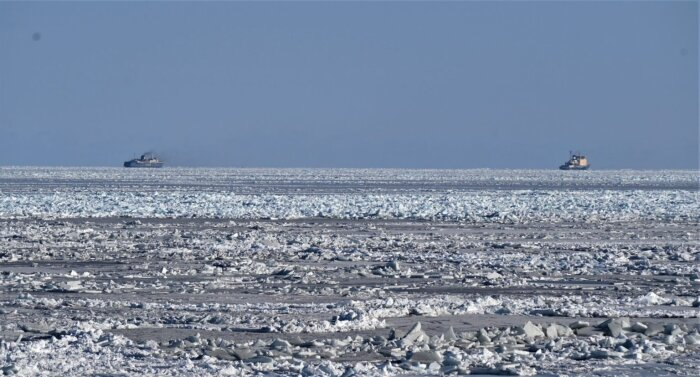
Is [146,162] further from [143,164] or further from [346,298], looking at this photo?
[346,298]

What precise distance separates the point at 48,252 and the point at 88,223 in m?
7.06

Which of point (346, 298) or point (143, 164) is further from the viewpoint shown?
point (143, 164)

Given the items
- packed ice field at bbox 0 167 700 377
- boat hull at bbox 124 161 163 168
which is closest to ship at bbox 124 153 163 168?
boat hull at bbox 124 161 163 168

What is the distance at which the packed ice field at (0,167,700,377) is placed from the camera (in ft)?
30.4

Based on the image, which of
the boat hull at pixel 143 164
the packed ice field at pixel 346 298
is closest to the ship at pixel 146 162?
the boat hull at pixel 143 164

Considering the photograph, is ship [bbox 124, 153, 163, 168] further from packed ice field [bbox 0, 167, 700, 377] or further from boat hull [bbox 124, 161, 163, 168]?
packed ice field [bbox 0, 167, 700, 377]

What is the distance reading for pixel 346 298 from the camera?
1274 centimetres

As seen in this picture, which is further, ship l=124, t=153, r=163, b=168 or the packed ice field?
ship l=124, t=153, r=163, b=168

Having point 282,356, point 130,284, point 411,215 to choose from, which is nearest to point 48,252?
point 130,284

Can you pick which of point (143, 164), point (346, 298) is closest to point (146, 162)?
point (143, 164)

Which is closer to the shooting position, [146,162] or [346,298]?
[346,298]

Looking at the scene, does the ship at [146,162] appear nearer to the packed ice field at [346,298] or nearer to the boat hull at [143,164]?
the boat hull at [143,164]

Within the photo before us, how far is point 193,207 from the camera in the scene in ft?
105

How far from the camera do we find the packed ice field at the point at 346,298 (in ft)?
30.4
